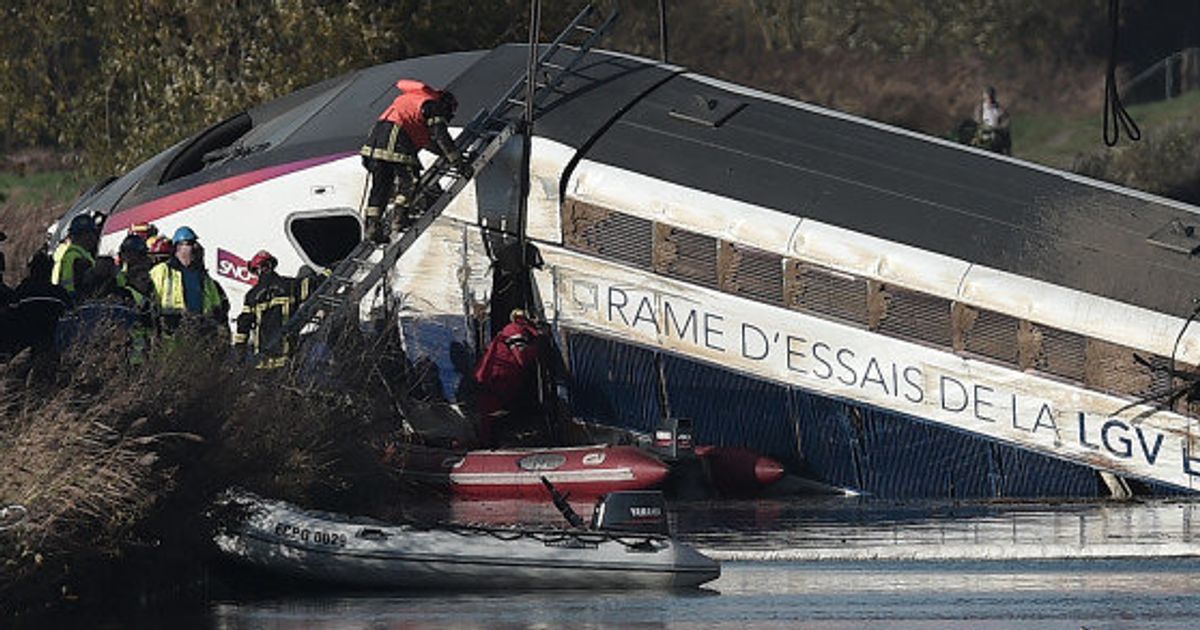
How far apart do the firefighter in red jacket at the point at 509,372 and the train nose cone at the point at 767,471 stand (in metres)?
2.22

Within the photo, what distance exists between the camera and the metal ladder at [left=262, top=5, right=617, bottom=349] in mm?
26812

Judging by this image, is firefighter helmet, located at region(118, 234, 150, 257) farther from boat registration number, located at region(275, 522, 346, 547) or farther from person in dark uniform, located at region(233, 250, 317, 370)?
boat registration number, located at region(275, 522, 346, 547)

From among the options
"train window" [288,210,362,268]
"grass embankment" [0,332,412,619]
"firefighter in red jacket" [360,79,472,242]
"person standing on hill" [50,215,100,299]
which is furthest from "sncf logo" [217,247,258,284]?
"grass embankment" [0,332,412,619]

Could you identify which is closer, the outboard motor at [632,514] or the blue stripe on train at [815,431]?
the outboard motor at [632,514]

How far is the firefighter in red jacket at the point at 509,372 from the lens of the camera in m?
26.8

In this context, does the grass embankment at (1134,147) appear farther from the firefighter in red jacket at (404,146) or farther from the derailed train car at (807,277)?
the firefighter in red jacket at (404,146)

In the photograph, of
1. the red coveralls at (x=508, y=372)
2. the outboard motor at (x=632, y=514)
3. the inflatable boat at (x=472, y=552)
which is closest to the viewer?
the inflatable boat at (x=472, y=552)

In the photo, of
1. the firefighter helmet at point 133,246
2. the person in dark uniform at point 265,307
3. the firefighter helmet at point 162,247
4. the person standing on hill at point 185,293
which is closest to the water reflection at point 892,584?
the person standing on hill at point 185,293

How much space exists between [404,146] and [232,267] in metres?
2.51

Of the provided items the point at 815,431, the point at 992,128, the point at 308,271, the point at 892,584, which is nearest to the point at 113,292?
the point at 308,271

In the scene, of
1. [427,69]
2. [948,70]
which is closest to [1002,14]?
[948,70]

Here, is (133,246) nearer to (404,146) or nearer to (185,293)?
(185,293)

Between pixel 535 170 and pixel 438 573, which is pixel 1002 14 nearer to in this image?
pixel 535 170

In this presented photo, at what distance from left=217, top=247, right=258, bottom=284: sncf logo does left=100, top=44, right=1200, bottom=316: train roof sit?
76 centimetres
